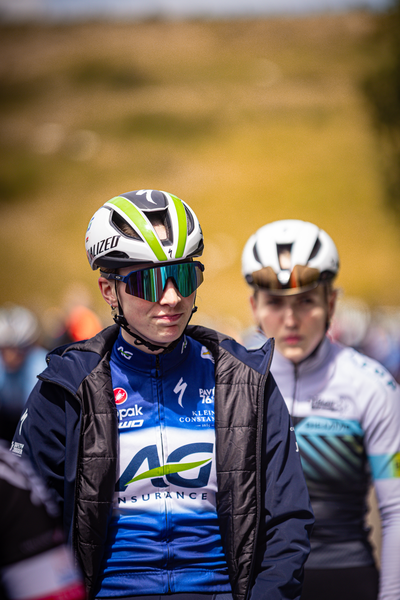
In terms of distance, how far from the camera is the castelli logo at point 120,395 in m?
2.73

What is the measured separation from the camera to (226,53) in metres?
98.4

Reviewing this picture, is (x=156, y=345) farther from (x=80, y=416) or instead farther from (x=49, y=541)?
(x=49, y=541)

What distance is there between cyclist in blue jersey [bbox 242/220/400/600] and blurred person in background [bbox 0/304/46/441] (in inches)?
202

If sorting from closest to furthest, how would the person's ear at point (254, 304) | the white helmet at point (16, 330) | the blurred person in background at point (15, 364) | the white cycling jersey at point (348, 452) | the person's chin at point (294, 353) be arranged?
the white cycling jersey at point (348, 452), the person's chin at point (294, 353), the person's ear at point (254, 304), the blurred person in background at point (15, 364), the white helmet at point (16, 330)

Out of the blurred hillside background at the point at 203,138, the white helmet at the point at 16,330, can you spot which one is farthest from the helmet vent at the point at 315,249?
the blurred hillside background at the point at 203,138

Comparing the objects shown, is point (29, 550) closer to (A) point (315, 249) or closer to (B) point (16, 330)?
(A) point (315, 249)

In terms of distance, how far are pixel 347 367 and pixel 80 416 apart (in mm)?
1918

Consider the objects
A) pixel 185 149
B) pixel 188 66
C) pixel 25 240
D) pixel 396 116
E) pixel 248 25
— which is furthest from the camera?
pixel 248 25

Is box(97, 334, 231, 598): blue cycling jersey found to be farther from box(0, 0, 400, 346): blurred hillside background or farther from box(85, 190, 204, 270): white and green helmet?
box(0, 0, 400, 346): blurred hillside background

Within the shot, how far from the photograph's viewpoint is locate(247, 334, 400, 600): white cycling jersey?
3.42 m

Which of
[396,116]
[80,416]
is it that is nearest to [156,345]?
[80,416]

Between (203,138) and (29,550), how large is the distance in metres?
82.7

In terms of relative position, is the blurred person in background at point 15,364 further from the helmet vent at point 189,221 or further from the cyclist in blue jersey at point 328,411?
the helmet vent at point 189,221

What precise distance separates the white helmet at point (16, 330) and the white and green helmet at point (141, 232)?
830cm
